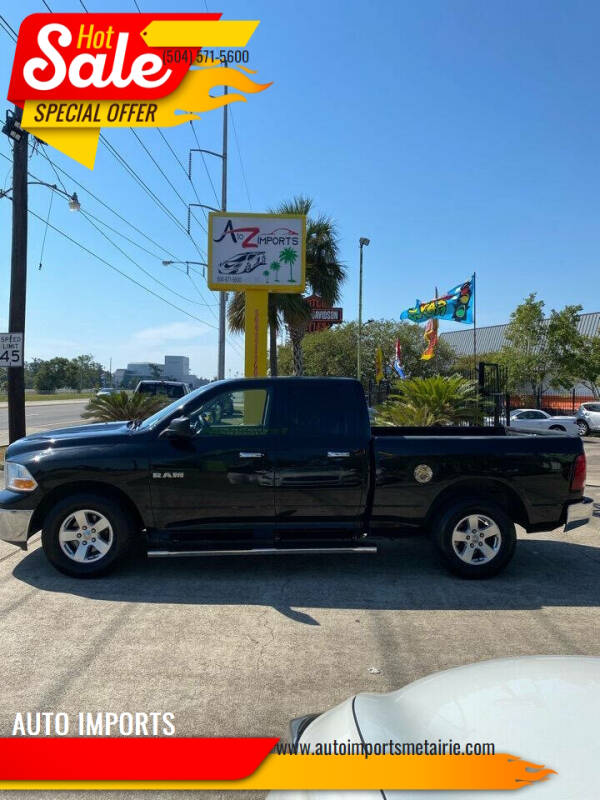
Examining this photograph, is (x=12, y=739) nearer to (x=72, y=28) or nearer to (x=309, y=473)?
(x=309, y=473)

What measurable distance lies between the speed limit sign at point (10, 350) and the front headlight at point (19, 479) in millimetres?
7717

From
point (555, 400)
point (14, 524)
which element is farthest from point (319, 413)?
point (555, 400)

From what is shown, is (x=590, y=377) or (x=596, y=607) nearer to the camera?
(x=596, y=607)

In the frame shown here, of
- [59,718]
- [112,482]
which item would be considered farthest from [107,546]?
[59,718]

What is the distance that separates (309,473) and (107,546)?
6.41ft

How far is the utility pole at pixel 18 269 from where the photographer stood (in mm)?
13094

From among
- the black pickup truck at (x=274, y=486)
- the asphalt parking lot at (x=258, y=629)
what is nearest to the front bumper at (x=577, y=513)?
the black pickup truck at (x=274, y=486)

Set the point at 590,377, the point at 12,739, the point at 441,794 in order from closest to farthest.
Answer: the point at 441,794 < the point at 12,739 < the point at 590,377

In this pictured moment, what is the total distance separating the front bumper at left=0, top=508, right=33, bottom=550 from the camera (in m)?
5.66

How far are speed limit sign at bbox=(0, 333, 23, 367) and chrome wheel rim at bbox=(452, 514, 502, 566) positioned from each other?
33.6ft

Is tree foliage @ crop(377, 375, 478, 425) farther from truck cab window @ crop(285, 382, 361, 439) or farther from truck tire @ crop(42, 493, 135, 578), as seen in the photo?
truck tire @ crop(42, 493, 135, 578)

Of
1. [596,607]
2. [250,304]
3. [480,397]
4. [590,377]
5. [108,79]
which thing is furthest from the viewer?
[590,377]

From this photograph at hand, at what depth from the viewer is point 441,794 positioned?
1574 millimetres

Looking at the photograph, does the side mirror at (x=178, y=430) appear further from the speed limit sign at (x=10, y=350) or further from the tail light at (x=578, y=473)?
the speed limit sign at (x=10, y=350)
